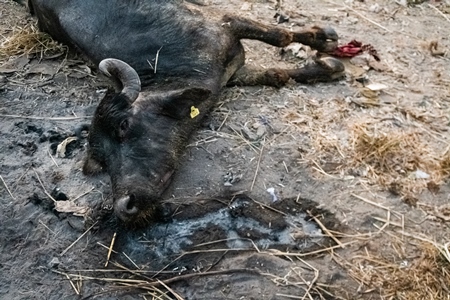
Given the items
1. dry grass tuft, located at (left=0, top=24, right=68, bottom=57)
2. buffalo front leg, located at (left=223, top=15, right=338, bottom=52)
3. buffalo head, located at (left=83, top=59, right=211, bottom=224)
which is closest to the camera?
buffalo head, located at (left=83, top=59, right=211, bottom=224)

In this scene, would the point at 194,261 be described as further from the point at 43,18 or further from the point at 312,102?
the point at 43,18

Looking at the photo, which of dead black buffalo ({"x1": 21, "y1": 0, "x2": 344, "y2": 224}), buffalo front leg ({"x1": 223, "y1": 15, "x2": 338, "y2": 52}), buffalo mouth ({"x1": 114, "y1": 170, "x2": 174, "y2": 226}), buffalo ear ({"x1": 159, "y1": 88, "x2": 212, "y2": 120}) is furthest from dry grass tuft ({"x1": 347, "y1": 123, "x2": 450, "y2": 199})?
buffalo mouth ({"x1": 114, "y1": 170, "x2": 174, "y2": 226})

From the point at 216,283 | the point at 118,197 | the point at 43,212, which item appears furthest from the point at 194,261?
the point at 43,212

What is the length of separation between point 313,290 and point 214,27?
2.39 meters

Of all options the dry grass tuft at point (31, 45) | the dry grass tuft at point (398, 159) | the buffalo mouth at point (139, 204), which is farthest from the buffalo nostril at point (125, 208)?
the dry grass tuft at point (31, 45)

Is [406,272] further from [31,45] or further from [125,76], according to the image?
[31,45]

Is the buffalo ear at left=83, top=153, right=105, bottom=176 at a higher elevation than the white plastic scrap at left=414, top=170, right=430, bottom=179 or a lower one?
lower

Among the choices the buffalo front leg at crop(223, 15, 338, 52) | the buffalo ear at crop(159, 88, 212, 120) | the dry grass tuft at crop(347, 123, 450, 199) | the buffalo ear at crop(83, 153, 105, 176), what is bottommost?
the buffalo ear at crop(83, 153, 105, 176)

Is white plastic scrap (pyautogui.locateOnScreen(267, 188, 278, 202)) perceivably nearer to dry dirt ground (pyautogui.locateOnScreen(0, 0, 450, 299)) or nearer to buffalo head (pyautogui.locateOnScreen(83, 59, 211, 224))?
dry dirt ground (pyautogui.locateOnScreen(0, 0, 450, 299))

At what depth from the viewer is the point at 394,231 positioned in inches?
162

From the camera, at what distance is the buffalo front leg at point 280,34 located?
214 inches

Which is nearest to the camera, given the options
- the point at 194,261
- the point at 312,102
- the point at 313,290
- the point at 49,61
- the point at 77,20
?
the point at 313,290

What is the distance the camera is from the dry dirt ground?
12.9 ft

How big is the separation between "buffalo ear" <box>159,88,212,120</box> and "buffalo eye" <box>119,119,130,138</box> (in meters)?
0.30
